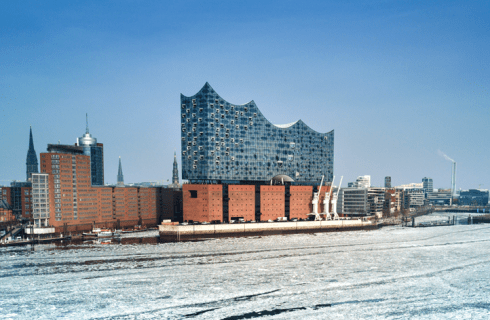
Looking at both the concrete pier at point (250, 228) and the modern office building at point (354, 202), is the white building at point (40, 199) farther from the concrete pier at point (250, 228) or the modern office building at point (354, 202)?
the modern office building at point (354, 202)

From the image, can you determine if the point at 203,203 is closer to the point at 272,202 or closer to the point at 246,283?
the point at 272,202

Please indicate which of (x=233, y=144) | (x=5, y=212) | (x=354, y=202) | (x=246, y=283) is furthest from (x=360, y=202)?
(x=5, y=212)

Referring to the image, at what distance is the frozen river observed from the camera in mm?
28906

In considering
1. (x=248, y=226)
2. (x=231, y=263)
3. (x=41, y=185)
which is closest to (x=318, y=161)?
(x=248, y=226)

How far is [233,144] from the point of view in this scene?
96.2 meters

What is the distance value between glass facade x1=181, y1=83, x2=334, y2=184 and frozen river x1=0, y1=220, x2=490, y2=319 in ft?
120

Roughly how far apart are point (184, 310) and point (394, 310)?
1834cm

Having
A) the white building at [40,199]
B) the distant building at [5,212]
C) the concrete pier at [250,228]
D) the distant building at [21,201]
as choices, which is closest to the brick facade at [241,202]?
the concrete pier at [250,228]

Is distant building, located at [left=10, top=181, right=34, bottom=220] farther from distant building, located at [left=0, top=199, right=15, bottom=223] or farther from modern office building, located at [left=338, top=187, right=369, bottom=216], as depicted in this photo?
modern office building, located at [left=338, top=187, right=369, bottom=216]

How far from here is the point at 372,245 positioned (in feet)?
216

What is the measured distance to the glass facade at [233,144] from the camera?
9269 cm

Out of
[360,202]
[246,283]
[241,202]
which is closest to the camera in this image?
[246,283]

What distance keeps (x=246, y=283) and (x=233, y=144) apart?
6171 centimetres

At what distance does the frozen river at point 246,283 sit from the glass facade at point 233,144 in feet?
120
